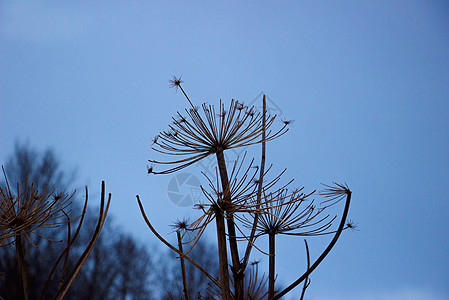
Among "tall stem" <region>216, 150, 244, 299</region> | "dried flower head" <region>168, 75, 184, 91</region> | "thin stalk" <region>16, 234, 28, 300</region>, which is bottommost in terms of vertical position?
"thin stalk" <region>16, 234, 28, 300</region>

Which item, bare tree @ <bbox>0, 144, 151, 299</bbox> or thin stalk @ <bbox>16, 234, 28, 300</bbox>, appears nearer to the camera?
thin stalk @ <bbox>16, 234, 28, 300</bbox>

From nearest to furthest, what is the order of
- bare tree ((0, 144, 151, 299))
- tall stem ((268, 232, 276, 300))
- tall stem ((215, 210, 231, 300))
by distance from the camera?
tall stem ((215, 210, 231, 300)) → tall stem ((268, 232, 276, 300)) → bare tree ((0, 144, 151, 299))

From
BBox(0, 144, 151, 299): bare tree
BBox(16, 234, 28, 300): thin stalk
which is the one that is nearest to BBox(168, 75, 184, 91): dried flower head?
BBox(16, 234, 28, 300): thin stalk

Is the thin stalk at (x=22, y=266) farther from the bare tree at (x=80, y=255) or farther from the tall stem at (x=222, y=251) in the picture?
the bare tree at (x=80, y=255)

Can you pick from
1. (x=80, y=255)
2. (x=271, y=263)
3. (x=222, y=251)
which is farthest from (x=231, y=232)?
(x=80, y=255)

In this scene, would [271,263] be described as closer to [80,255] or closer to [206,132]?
[206,132]

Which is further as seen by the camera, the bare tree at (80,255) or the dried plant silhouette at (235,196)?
the bare tree at (80,255)

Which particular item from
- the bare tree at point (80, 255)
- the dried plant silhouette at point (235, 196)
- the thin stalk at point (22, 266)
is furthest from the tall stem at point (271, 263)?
the bare tree at point (80, 255)

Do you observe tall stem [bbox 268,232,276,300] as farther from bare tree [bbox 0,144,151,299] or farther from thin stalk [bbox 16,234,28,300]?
bare tree [bbox 0,144,151,299]

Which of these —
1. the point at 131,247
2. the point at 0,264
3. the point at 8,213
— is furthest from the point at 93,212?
the point at 8,213

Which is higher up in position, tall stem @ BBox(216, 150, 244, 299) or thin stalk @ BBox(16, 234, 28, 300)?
tall stem @ BBox(216, 150, 244, 299)

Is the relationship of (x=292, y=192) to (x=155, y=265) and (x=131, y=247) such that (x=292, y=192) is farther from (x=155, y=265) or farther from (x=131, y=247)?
(x=131, y=247)

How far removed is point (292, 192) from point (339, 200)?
0.29ft

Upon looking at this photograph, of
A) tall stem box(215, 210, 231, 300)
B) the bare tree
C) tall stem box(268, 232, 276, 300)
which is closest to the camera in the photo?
tall stem box(215, 210, 231, 300)
